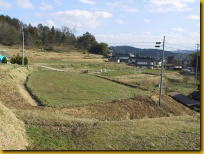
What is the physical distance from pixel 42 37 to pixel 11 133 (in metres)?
91.3

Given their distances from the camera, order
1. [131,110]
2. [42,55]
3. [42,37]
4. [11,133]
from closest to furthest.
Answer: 1. [11,133]
2. [131,110]
3. [42,55]
4. [42,37]

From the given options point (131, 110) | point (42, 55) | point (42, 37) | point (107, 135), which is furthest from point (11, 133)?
point (42, 37)

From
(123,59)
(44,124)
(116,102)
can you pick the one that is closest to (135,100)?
(116,102)

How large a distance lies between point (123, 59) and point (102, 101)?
79.5m

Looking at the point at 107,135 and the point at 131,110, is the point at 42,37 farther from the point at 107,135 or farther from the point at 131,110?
the point at 107,135

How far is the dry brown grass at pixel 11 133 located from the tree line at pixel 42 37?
74.8 m

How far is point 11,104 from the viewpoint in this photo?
54.9ft

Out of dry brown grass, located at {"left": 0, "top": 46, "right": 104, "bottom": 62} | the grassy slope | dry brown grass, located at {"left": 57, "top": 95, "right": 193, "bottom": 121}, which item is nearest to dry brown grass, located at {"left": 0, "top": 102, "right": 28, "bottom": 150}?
the grassy slope

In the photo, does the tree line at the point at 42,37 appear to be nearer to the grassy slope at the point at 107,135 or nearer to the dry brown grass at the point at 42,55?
the dry brown grass at the point at 42,55

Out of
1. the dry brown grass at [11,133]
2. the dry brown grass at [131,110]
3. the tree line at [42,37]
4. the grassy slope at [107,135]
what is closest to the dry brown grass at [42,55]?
the tree line at [42,37]

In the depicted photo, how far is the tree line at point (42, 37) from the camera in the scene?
81.2 meters

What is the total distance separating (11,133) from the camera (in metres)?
9.29

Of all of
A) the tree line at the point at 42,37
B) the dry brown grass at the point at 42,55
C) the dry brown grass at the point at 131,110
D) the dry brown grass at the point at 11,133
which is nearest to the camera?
the dry brown grass at the point at 11,133

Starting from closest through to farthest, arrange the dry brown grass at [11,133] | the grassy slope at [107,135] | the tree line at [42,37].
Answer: the dry brown grass at [11,133]
the grassy slope at [107,135]
the tree line at [42,37]
